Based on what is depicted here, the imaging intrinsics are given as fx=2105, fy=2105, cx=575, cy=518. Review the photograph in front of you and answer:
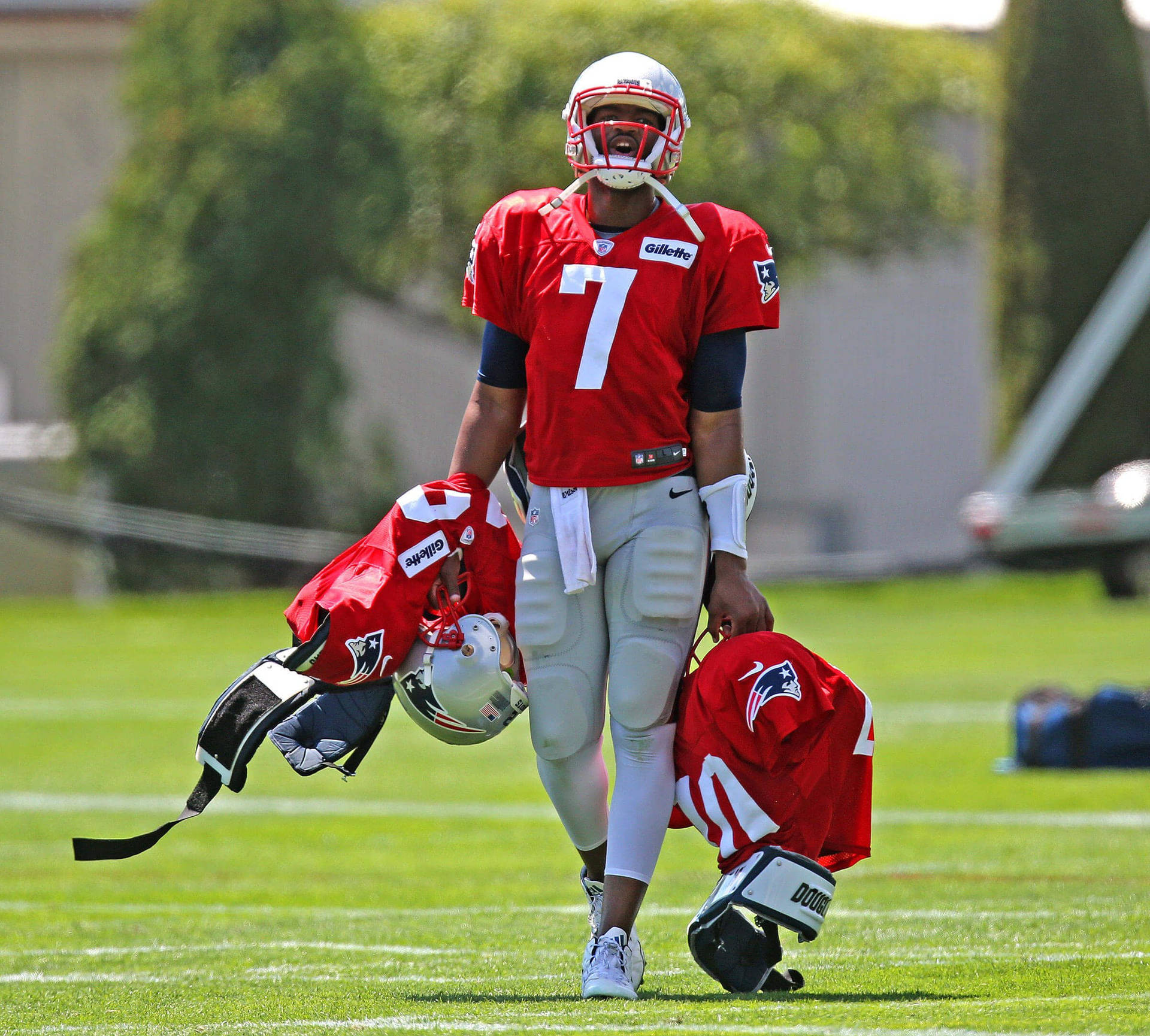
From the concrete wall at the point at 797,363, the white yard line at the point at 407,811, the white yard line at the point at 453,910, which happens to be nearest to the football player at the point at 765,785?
the white yard line at the point at 453,910

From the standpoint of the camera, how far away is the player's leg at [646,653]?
189 inches

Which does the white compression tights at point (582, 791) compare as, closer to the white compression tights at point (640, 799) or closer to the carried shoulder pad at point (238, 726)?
the white compression tights at point (640, 799)

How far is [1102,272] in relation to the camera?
2856 cm

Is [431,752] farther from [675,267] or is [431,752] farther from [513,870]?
[675,267]

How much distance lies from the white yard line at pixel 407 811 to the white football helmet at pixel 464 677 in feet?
14.8

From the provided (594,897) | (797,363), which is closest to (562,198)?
(594,897)

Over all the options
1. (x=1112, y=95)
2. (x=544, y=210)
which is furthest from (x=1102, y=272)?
(x=544, y=210)

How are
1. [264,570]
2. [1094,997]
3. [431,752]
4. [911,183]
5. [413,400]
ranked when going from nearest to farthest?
[1094,997] < [431,752] < [264,570] < [911,183] < [413,400]

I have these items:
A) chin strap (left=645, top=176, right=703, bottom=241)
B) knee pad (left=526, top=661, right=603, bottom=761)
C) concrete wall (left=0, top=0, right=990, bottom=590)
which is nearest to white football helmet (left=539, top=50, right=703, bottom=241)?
chin strap (left=645, top=176, right=703, bottom=241)

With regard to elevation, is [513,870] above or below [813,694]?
below

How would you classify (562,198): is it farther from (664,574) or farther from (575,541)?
(664,574)

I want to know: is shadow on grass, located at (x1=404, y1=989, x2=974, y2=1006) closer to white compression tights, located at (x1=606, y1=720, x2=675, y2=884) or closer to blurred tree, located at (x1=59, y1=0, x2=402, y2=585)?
white compression tights, located at (x1=606, y1=720, x2=675, y2=884)

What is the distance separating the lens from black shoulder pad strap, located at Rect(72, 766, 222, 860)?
4.87 meters

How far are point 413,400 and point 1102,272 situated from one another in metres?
13.4
